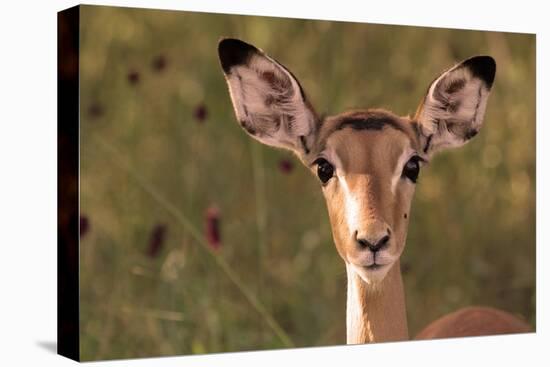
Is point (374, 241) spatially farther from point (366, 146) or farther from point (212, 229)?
point (212, 229)

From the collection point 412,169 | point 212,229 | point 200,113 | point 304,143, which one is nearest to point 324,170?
point 304,143

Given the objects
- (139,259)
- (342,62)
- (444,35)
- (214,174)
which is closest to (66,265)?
(139,259)

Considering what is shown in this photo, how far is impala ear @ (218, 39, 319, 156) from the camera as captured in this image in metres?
6.23

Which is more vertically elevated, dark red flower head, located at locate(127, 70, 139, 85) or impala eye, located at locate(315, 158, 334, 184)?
dark red flower head, located at locate(127, 70, 139, 85)

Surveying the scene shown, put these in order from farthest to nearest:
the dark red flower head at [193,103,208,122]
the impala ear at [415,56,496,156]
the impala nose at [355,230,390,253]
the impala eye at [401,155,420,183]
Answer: the dark red flower head at [193,103,208,122] < the impala ear at [415,56,496,156] < the impala eye at [401,155,420,183] < the impala nose at [355,230,390,253]

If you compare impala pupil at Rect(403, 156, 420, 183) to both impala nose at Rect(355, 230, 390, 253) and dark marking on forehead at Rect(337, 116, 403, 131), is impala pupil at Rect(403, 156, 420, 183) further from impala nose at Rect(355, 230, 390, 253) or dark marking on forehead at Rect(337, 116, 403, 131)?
impala nose at Rect(355, 230, 390, 253)

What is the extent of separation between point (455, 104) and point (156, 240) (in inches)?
69.2

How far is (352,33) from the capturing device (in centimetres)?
700

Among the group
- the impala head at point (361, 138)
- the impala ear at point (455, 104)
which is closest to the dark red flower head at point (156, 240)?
the impala head at point (361, 138)

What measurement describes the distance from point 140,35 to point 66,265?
1276mm

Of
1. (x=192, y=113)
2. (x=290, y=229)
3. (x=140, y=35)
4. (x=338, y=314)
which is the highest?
(x=140, y=35)

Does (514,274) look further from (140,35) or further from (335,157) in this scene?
(140,35)

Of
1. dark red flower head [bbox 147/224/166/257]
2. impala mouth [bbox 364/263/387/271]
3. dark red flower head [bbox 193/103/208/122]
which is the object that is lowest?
impala mouth [bbox 364/263/387/271]

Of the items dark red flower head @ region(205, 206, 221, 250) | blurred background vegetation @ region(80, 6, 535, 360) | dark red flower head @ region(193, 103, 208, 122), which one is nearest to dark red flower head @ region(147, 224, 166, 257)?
blurred background vegetation @ region(80, 6, 535, 360)
